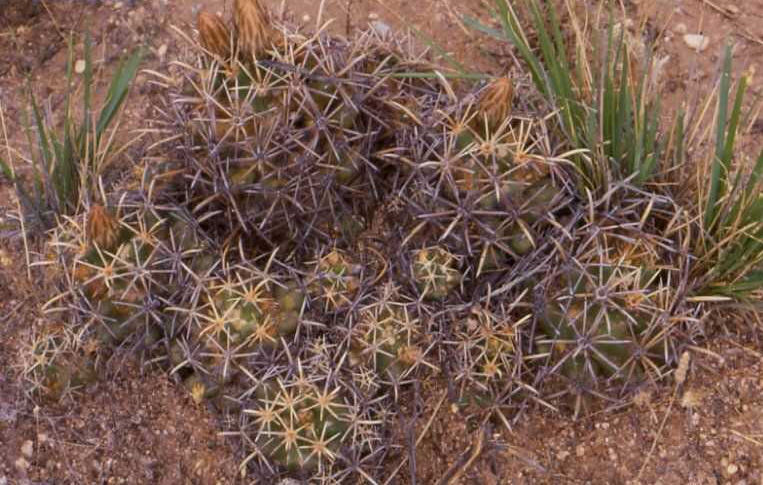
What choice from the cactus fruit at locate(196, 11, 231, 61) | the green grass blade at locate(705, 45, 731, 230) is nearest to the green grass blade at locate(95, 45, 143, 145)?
the cactus fruit at locate(196, 11, 231, 61)

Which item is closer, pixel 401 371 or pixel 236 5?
pixel 236 5

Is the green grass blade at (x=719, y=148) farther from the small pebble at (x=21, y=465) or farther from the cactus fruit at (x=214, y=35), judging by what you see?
the small pebble at (x=21, y=465)

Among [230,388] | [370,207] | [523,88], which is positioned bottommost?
[230,388]

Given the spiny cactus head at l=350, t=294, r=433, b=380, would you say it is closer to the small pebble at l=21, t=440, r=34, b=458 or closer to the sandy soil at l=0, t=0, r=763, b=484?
the sandy soil at l=0, t=0, r=763, b=484

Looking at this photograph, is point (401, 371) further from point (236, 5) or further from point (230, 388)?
point (236, 5)

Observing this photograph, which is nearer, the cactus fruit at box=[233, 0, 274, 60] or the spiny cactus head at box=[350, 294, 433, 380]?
the cactus fruit at box=[233, 0, 274, 60]

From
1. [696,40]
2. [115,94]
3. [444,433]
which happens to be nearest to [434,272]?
[444,433]

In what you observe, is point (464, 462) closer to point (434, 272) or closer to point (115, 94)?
point (434, 272)

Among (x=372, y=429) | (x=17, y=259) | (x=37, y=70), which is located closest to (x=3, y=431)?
(x=17, y=259)
